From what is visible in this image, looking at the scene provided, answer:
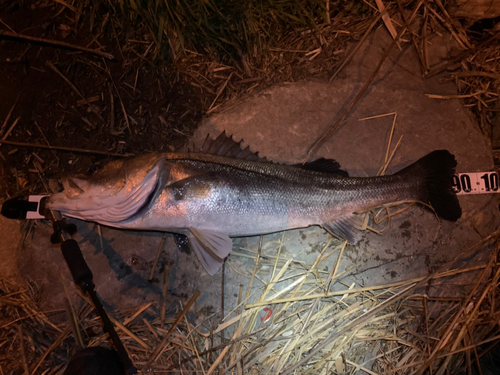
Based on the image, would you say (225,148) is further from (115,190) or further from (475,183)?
(475,183)

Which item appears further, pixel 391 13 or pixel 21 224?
pixel 391 13

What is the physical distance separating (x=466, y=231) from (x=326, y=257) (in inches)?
61.5

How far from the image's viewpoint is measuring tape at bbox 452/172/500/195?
121 inches

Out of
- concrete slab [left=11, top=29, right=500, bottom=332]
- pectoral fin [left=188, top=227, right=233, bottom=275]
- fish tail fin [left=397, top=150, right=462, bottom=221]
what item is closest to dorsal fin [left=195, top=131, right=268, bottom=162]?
concrete slab [left=11, top=29, right=500, bottom=332]

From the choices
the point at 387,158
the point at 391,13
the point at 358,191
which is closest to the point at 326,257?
the point at 358,191

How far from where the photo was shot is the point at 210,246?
2738 mm

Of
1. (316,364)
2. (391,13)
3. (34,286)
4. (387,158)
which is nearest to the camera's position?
(316,364)

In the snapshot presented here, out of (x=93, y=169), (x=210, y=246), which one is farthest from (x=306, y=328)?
(x=93, y=169)

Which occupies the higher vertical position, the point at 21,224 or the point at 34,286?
the point at 21,224

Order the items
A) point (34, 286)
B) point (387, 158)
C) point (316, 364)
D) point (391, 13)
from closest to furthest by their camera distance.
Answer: point (316, 364), point (34, 286), point (387, 158), point (391, 13)

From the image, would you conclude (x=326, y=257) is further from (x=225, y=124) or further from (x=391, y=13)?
(x=391, y=13)

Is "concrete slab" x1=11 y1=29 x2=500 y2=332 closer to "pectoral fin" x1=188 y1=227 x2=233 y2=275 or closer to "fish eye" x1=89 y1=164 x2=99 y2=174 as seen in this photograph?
"pectoral fin" x1=188 y1=227 x2=233 y2=275

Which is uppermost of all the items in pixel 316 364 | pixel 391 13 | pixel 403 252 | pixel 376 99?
pixel 391 13

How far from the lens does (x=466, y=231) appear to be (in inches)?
121
